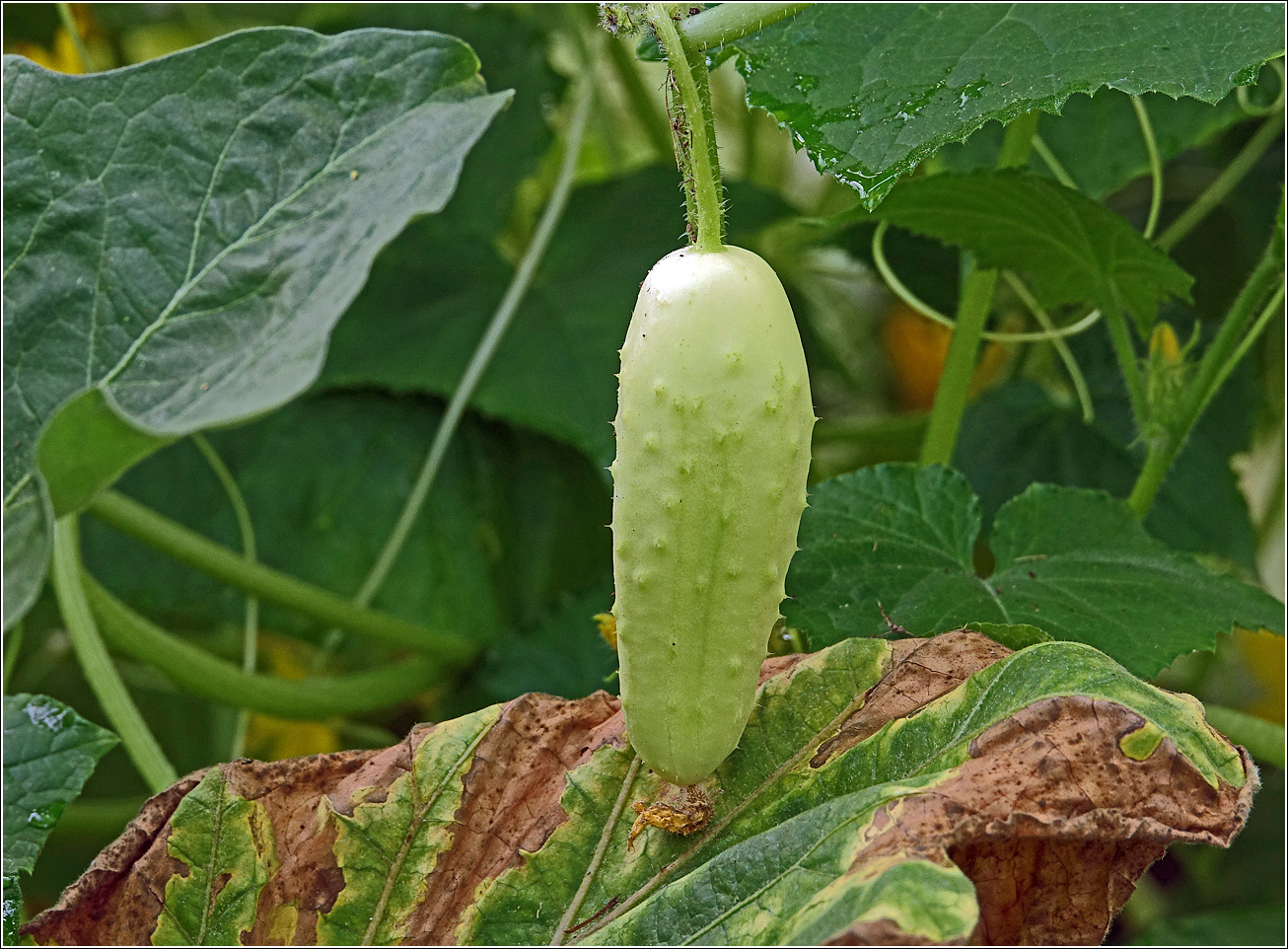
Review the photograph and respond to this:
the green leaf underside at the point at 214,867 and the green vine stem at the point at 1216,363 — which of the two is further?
the green vine stem at the point at 1216,363

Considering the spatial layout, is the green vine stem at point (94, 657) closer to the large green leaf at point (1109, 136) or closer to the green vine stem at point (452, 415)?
the green vine stem at point (452, 415)

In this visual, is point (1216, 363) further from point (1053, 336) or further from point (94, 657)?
point (94, 657)

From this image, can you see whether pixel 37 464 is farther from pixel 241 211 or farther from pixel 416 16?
pixel 416 16

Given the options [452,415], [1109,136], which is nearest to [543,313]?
[452,415]

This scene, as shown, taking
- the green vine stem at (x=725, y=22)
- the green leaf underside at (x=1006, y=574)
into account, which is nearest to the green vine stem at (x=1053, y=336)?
the green leaf underside at (x=1006, y=574)

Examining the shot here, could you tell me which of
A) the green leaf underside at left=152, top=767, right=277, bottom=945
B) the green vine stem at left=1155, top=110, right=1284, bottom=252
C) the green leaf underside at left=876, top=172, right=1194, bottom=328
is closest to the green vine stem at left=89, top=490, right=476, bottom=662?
the green leaf underside at left=152, top=767, right=277, bottom=945
